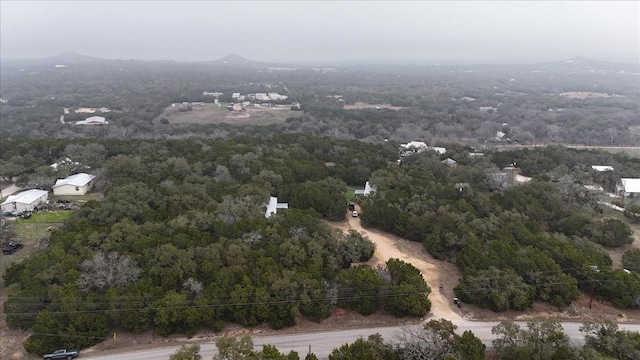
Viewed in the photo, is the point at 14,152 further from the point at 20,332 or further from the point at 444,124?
the point at 444,124

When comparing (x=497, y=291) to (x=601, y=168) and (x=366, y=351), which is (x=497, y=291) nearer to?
(x=366, y=351)

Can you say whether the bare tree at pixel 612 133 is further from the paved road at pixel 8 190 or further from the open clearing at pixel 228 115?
the paved road at pixel 8 190

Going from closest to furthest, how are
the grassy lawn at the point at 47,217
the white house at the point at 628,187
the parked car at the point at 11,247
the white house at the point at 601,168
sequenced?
the parked car at the point at 11,247
the grassy lawn at the point at 47,217
the white house at the point at 628,187
the white house at the point at 601,168

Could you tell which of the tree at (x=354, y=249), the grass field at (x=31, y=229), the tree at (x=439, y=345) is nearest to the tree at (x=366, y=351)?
the tree at (x=439, y=345)

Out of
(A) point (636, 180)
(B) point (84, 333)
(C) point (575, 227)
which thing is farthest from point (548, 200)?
(B) point (84, 333)

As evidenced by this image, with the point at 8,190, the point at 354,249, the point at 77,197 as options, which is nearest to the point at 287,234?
the point at 354,249

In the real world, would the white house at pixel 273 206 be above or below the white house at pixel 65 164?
below

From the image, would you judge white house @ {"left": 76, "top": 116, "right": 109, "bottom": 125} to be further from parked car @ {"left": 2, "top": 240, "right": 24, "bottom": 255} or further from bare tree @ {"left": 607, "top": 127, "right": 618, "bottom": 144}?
bare tree @ {"left": 607, "top": 127, "right": 618, "bottom": 144}

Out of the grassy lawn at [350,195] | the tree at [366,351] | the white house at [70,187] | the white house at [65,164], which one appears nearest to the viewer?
the tree at [366,351]

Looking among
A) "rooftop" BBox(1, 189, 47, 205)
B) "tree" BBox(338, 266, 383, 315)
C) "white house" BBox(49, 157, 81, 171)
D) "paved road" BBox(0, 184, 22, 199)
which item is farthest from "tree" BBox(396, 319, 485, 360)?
"white house" BBox(49, 157, 81, 171)
